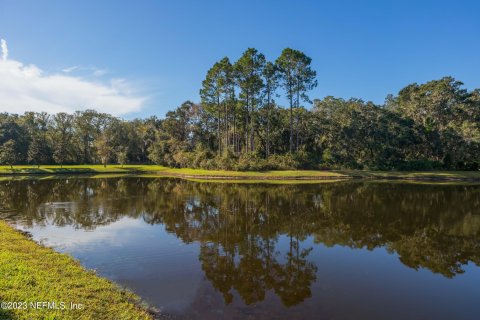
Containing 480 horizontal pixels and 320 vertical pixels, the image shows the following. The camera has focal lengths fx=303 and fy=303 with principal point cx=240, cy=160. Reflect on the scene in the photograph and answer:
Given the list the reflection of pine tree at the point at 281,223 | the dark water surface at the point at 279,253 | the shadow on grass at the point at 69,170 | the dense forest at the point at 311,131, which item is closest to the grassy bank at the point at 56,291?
the dark water surface at the point at 279,253

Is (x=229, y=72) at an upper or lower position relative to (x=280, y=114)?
upper

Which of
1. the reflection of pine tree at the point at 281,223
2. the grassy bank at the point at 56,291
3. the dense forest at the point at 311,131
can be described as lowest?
the reflection of pine tree at the point at 281,223

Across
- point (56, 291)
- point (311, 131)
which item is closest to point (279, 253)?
point (56, 291)

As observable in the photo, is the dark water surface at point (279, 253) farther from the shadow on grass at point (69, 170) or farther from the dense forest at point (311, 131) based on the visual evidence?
the shadow on grass at point (69, 170)

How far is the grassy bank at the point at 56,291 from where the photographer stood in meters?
6.28

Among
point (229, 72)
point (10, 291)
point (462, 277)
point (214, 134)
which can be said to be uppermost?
point (229, 72)

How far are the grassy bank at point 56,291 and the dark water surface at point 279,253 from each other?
1038 mm

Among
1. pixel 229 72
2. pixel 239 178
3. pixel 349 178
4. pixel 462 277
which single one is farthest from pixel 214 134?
pixel 462 277

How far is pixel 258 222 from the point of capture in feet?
59.5

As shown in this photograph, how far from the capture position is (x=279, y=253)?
1251cm

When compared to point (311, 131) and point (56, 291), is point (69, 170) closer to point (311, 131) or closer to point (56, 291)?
point (311, 131)

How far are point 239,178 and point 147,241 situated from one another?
35.6m

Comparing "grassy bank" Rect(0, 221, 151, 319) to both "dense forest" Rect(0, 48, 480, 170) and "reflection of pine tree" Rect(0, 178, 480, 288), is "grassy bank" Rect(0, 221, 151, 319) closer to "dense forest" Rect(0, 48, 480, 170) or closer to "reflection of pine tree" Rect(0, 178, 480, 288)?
"reflection of pine tree" Rect(0, 178, 480, 288)

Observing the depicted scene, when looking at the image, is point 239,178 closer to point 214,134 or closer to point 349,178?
point 349,178
